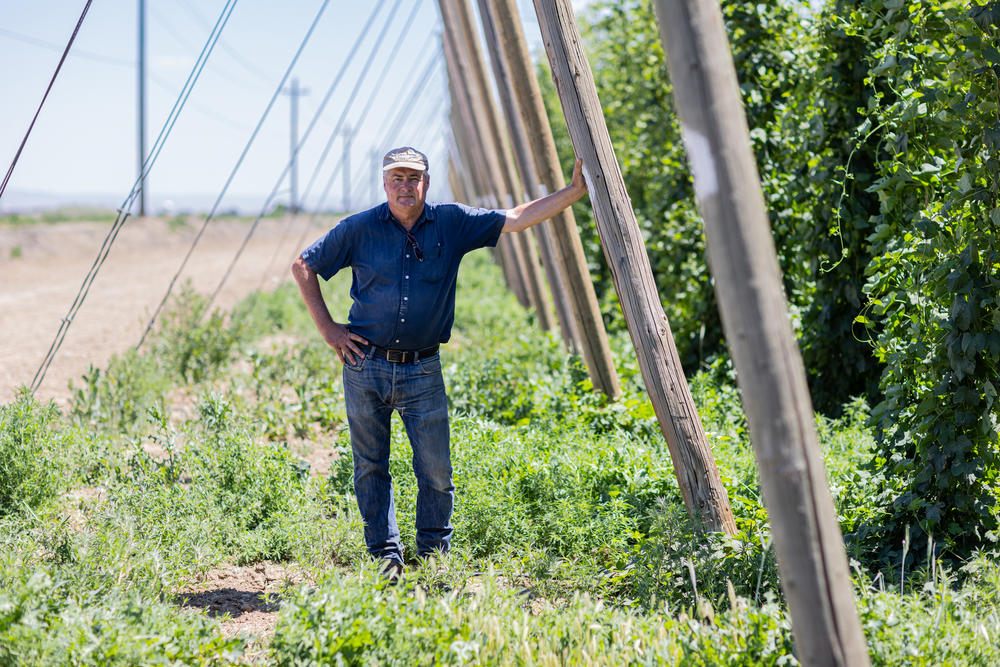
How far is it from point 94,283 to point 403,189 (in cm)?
1898

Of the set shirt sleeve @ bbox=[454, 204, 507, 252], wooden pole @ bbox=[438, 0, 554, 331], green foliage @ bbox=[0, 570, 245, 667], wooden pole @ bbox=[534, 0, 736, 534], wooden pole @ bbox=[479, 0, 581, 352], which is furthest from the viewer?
wooden pole @ bbox=[438, 0, 554, 331]

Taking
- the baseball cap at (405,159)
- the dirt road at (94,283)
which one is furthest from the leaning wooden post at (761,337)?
the dirt road at (94,283)

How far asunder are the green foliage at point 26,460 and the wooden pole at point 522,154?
400 cm

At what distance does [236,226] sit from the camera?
51062mm

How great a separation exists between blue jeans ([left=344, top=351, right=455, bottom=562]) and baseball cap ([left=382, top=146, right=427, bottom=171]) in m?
0.88

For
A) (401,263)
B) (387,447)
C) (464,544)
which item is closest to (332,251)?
(401,263)

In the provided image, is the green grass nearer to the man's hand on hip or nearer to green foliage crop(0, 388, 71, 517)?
green foliage crop(0, 388, 71, 517)

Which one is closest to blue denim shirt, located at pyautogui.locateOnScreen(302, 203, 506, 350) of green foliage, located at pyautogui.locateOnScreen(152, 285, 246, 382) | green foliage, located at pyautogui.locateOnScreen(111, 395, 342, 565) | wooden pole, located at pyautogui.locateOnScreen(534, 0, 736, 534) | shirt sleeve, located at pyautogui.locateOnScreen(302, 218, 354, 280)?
shirt sleeve, located at pyautogui.locateOnScreen(302, 218, 354, 280)

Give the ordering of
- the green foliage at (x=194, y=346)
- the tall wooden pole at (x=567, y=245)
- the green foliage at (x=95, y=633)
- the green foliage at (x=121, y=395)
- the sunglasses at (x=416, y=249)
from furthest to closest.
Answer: the green foliage at (x=194, y=346), the green foliage at (x=121, y=395), the tall wooden pole at (x=567, y=245), the sunglasses at (x=416, y=249), the green foliage at (x=95, y=633)

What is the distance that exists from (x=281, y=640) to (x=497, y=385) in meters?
3.97

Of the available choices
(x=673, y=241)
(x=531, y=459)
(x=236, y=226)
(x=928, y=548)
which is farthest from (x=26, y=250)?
(x=928, y=548)

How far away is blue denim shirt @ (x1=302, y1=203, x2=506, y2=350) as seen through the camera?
3.91 meters

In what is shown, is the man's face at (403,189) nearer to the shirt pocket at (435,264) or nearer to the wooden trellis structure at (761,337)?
the shirt pocket at (435,264)

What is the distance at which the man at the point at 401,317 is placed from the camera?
12.9ft
